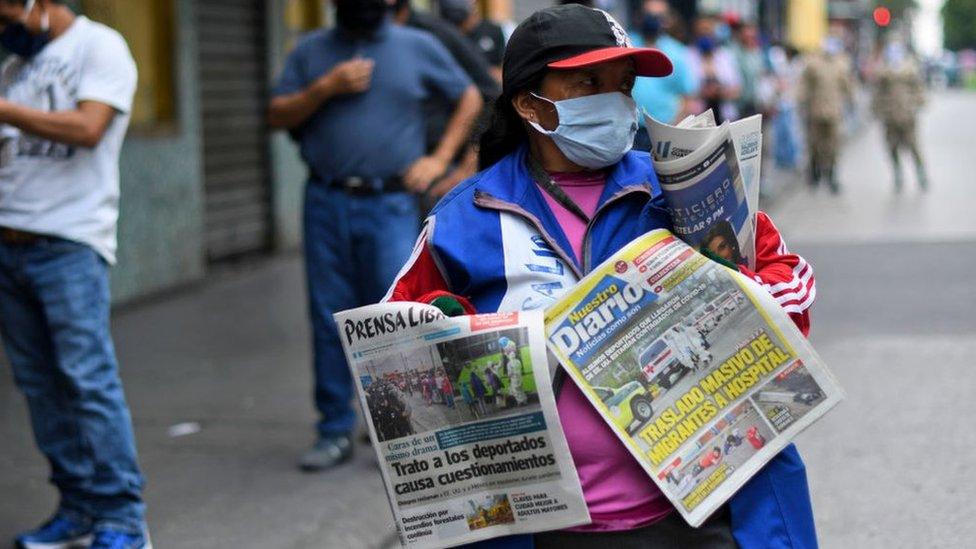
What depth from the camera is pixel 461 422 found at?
2676 mm

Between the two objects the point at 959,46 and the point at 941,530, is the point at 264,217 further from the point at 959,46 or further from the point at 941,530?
the point at 959,46

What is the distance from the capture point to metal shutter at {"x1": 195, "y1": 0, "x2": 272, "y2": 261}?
1145 cm

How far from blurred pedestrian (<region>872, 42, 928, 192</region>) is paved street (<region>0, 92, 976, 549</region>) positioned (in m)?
5.85

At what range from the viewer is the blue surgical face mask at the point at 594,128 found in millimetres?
2805

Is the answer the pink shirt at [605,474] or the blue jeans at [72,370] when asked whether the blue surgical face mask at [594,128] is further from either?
the blue jeans at [72,370]

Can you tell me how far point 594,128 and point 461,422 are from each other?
0.59 meters

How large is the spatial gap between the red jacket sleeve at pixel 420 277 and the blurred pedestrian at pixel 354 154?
114 inches

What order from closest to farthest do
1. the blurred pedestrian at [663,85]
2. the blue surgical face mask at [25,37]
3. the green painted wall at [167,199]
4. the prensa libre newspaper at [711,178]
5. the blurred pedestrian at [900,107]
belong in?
the prensa libre newspaper at [711,178] → the blue surgical face mask at [25,37] → the blurred pedestrian at [663,85] → the green painted wall at [167,199] → the blurred pedestrian at [900,107]

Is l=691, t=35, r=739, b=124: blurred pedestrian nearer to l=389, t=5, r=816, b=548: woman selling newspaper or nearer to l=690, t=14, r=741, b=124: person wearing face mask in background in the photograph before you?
l=690, t=14, r=741, b=124: person wearing face mask in background

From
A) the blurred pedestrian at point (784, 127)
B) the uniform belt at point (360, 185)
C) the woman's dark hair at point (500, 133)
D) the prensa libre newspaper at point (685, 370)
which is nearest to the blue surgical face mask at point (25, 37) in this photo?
the uniform belt at point (360, 185)

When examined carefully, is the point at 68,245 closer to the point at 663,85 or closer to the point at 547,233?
the point at 547,233

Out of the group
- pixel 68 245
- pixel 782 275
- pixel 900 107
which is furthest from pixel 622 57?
pixel 900 107

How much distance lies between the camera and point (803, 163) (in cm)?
2458

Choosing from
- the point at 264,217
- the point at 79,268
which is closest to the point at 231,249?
the point at 264,217
